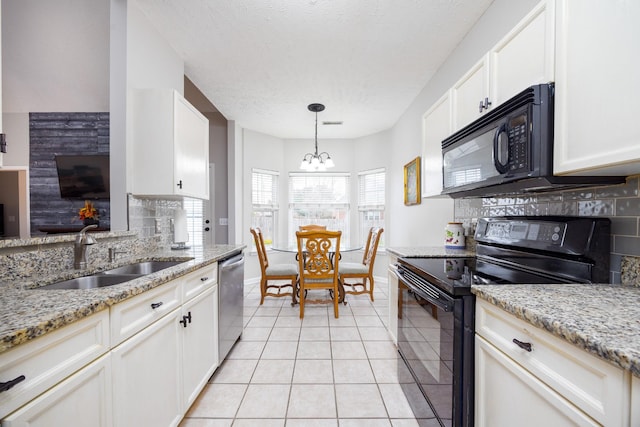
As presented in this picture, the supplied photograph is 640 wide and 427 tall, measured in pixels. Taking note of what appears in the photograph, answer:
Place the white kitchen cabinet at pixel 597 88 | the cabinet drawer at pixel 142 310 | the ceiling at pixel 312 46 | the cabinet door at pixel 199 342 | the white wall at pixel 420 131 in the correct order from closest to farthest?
the white kitchen cabinet at pixel 597 88 < the cabinet drawer at pixel 142 310 < the cabinet door at pixel 199 342 < the white wall at pixel 420 131 < the ceiling at pixel 312 46

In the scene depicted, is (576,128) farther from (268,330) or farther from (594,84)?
(268,330)

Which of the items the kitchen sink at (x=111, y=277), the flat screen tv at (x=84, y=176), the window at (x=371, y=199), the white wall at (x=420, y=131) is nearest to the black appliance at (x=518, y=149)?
the white wall at (x=420, y=131)

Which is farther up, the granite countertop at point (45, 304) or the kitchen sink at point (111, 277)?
the granite countertop at point (45, 304)

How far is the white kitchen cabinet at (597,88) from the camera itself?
2.48 feet

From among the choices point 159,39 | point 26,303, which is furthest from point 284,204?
point 26,303

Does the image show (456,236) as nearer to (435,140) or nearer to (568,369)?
(435,140)

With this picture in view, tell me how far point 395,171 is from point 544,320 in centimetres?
367

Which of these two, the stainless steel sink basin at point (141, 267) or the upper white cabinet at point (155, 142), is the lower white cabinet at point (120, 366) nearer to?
the stainless steel sink basin at point (141, 267)

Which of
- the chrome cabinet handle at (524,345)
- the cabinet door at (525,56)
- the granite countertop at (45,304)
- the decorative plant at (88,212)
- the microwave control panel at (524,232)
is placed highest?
the cabinet door at (525,56)

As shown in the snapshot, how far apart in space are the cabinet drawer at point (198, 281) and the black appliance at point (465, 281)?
129cm

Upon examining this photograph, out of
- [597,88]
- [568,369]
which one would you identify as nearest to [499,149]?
[597,88]

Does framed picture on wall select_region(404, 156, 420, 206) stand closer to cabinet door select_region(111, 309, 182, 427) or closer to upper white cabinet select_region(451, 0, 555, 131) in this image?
upper white cabinet select_region(451, 0, 555, 131)

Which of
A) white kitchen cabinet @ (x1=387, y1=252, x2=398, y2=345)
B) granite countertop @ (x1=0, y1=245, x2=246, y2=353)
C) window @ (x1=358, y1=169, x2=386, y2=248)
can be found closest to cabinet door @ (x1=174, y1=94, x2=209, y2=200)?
granite countertop @ (x1=0, y1=245, x2=246, y2=353)

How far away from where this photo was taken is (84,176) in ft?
9.50
